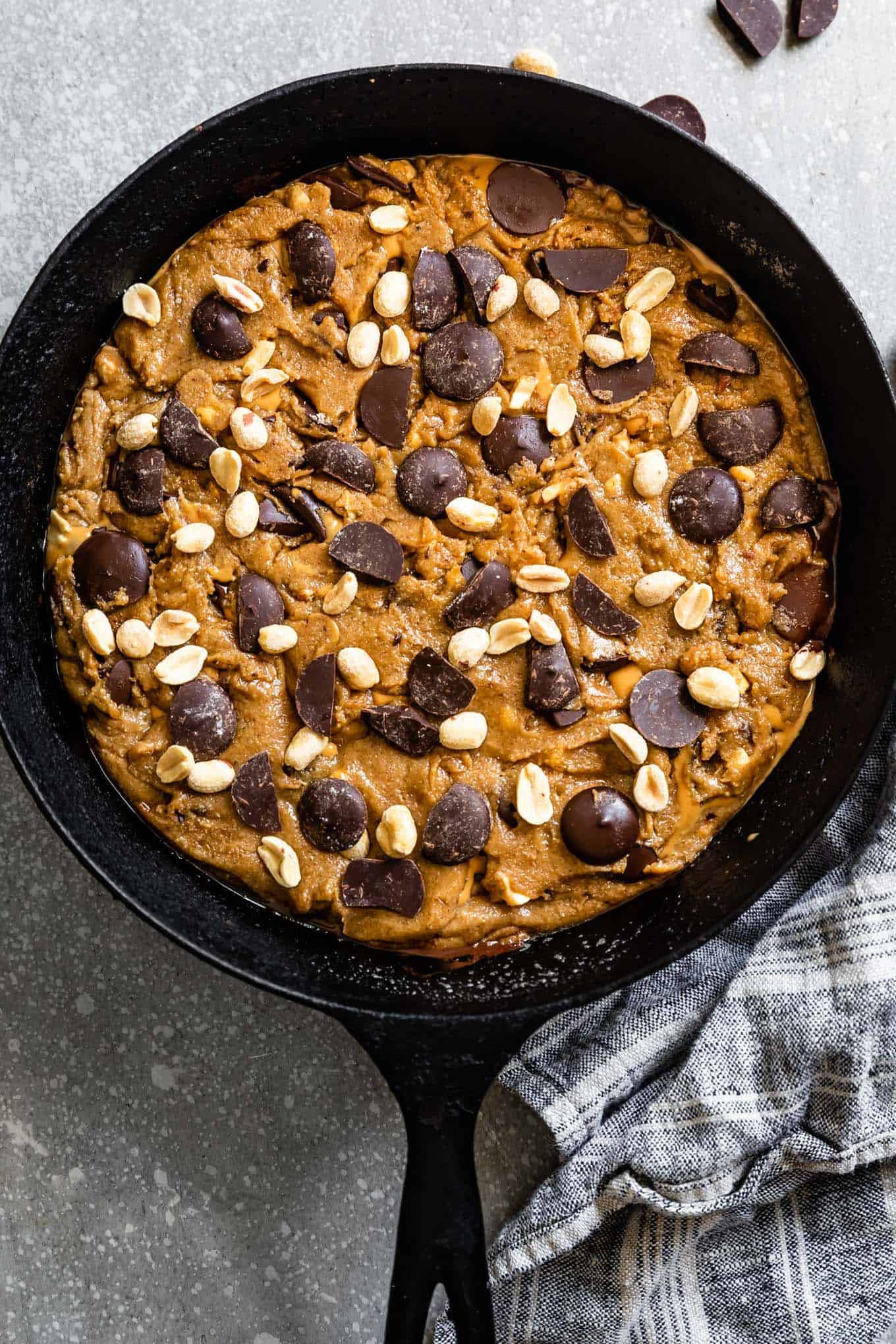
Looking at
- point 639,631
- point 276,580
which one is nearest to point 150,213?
point 276,580

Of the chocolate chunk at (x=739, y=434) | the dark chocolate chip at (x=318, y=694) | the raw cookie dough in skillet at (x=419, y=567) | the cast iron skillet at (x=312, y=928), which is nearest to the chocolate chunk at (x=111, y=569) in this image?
the raw cookie dough in skillet at (x=419, y=567)

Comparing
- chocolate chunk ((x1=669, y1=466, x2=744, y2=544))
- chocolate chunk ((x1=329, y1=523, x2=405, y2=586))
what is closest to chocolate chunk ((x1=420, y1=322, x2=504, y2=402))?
chocolate chunk ((x1=329, y1=523, x2=405, y2=586))

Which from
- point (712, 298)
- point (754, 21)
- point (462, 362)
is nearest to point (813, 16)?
point (754, 21)

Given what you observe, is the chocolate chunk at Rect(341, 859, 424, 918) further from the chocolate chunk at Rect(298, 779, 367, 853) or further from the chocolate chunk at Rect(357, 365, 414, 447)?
the chocolate chunk at Rect(357, 365, 414, 447)

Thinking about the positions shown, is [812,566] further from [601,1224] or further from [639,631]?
[601,1224]

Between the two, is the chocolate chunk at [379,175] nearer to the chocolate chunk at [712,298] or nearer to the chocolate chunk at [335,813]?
the chocolate chunk at [712,298]

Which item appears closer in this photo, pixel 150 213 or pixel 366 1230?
pixel 150 213

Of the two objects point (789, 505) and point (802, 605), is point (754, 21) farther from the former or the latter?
point (802, 605)
